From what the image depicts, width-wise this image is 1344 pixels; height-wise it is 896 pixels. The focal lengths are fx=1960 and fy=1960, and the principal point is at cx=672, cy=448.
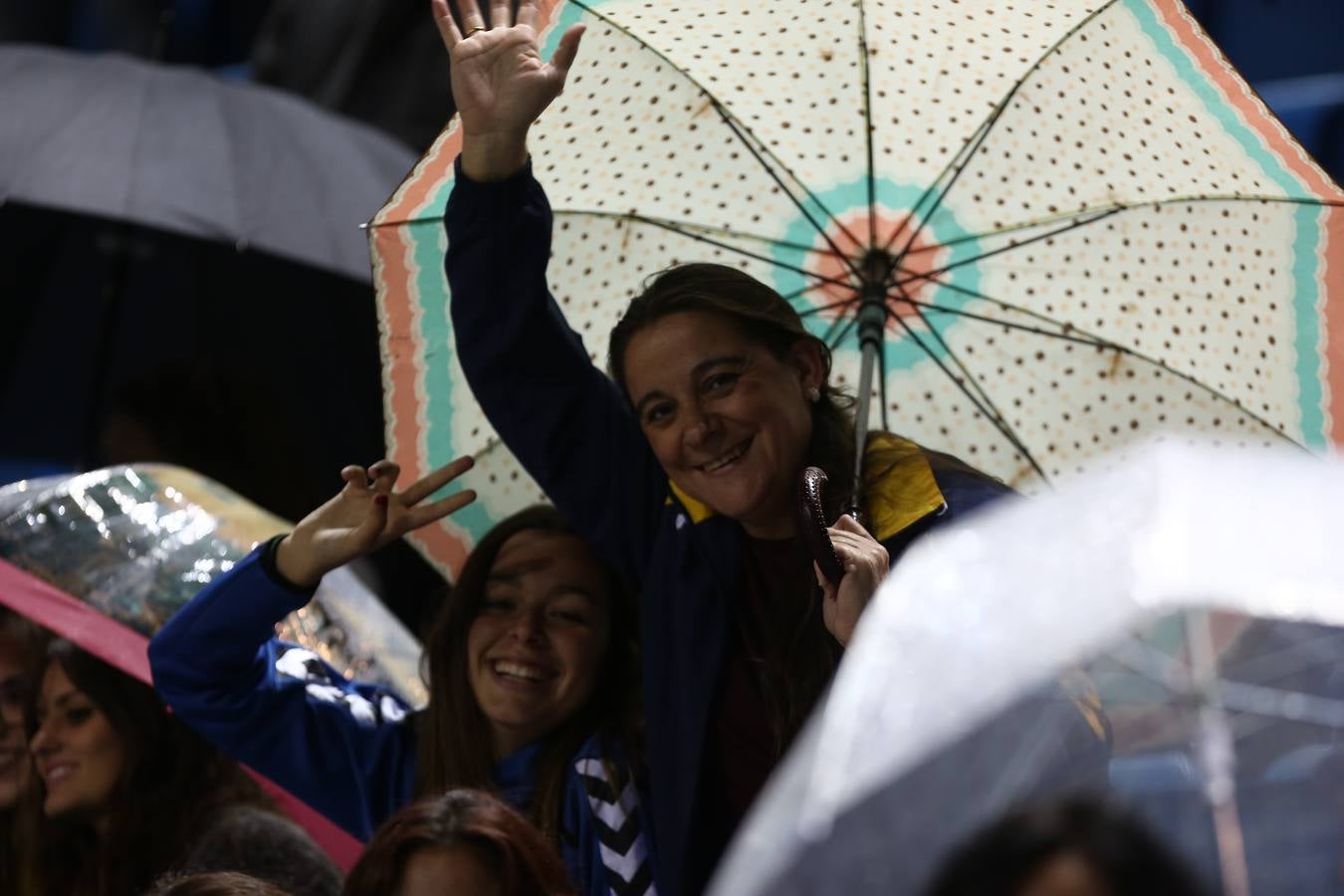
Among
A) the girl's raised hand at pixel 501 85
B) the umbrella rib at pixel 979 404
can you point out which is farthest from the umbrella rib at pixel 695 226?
the girl's raised hand at pixel 501 85

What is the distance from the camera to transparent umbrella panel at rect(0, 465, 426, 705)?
118 inches

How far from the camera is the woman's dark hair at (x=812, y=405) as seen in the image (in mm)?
2518

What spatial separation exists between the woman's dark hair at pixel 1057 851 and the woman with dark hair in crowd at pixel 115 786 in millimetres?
1973

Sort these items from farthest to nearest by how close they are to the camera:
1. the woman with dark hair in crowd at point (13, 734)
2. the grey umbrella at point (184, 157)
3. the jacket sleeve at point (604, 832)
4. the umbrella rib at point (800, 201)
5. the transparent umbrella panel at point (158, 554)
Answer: the grey umbrella at point (184, 157) → the woman with dark hair in crowd at point (13, 734) → the transparent umbrella panel at point (158, 554) → the umbrella rib at point (800, 201) → the jacket sleeve at point (604, 832)

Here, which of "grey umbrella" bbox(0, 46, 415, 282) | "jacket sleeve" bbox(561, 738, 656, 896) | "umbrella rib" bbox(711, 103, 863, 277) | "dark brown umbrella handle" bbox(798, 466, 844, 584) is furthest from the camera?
"grey umbrella" bbox(0, 46, 415, 282)

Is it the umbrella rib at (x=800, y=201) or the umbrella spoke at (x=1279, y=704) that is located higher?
the umbrella spoke at (x=1279, y=704)

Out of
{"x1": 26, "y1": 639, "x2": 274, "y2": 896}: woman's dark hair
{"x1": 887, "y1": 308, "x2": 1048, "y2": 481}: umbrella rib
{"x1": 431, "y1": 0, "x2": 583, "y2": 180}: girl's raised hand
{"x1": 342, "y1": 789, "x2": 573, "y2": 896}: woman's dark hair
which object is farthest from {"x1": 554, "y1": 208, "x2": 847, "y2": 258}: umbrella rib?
{"x1": 342, "y1": 789, "x2": 573, "y2": 896}: woman's dark hair

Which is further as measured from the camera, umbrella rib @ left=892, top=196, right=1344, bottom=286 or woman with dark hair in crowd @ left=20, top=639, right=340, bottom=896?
woman with dark hair in crowd @ left=20, top=639, right=340, bottom=896

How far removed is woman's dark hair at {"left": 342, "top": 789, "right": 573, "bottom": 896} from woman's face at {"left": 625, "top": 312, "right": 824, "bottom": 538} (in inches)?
23.2

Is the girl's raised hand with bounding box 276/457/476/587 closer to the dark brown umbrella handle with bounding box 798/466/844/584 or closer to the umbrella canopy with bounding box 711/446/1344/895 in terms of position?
the dark brown umbrella handle with bounding box 798/466/844/584

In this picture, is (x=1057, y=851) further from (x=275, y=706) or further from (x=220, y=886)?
(x=275, y=706)

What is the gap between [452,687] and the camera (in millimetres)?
2885

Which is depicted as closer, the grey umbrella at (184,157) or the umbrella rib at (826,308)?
the umbrella rib at (826,308)

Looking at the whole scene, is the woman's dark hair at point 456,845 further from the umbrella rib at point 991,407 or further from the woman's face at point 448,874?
the umbrella rib at point 991,407
